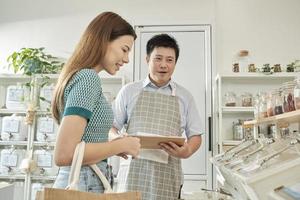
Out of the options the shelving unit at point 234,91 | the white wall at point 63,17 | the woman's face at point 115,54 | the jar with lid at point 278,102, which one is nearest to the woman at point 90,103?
the woman's face at point 115,54

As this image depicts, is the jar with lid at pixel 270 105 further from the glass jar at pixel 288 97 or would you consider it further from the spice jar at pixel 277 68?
the spice jar at pixel 277 68

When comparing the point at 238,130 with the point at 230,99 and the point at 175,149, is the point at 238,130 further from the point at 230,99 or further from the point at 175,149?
the point at 175,149

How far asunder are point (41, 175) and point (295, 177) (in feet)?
9.53

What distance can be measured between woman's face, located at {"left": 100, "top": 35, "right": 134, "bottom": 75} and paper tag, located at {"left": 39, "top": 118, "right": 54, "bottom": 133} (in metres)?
2.35

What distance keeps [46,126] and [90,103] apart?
2.50 meters

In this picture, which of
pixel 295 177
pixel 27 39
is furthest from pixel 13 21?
pixel 295 177

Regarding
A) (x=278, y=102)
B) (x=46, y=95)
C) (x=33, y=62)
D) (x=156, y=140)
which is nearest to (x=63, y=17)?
(x=33, y=62)

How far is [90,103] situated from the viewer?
36.3 inches

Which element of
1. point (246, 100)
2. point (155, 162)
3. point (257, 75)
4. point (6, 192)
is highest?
point (257, 75)

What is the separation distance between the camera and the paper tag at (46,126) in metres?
3.24

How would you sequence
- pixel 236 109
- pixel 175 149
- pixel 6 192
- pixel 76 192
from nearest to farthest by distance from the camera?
pixel 76 192 → pixel 175 149 → pixel 6 192 → pixel 236 109

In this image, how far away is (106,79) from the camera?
3424mm

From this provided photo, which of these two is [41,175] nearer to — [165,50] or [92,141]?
[165,50]

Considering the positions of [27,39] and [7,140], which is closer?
[7,140]
